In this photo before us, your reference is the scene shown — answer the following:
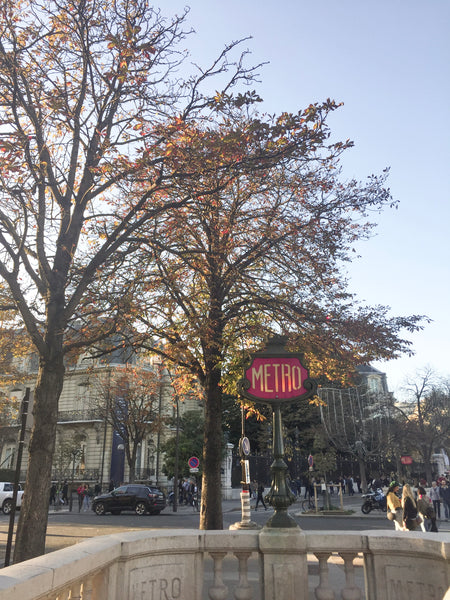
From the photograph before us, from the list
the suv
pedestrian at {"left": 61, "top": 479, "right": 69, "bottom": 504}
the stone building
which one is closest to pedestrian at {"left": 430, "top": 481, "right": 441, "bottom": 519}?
the suv

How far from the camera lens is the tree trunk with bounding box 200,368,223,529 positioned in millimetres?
12312

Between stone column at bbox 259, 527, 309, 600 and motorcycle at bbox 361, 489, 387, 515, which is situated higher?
stone column at bbox 259, 527, 309, 600

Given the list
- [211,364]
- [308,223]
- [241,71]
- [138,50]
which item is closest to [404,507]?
[211,364]

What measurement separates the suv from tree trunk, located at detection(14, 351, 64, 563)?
18.0m

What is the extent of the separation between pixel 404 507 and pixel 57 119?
1137cm

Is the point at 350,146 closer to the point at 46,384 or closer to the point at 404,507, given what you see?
the point at 46,384

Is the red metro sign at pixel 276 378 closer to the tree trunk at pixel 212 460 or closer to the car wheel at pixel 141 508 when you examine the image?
the tree trunk at pixel 212 460

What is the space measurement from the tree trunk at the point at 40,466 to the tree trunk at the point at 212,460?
520 centimetres

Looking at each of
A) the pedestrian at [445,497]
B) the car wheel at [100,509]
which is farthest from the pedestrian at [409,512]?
the car wheel at [100,509]

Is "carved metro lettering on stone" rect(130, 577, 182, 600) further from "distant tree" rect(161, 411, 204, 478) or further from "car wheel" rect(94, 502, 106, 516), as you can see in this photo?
"distant tree" rect(161, 411, 204, 478)

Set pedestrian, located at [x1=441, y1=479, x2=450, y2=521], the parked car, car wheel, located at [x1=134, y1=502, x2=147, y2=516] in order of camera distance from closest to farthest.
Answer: pedestrian, located at [x1=441, y1=479, x2=450, y2=521] < car wheel, located at [x1=134, y1=502, x2=147, y2=516] < the parked car

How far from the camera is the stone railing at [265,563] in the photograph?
3.94 metres

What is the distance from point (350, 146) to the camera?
371 inches

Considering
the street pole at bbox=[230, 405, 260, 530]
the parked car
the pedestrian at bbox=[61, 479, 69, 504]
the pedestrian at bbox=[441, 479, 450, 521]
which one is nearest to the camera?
the street pole at bbox=[230, 405, 260, 530]
